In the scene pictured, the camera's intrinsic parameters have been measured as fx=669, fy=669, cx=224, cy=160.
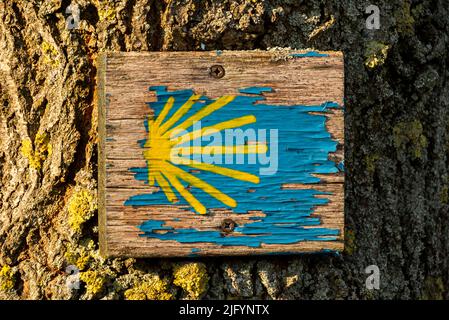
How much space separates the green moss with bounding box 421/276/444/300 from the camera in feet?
7.39

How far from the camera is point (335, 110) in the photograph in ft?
6.30

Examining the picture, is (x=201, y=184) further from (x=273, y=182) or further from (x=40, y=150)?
(x=40, y=150)

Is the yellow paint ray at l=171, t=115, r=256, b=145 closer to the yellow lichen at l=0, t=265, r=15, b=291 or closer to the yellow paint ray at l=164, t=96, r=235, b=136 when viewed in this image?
the yellow paint ray at l=164, t=96, r=235, b=136

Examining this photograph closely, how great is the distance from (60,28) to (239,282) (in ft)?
3.03

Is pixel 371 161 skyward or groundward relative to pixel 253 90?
groundward

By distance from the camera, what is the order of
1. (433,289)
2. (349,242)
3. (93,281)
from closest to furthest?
1. (93,281)
2. (349,242)
3. (433,289)

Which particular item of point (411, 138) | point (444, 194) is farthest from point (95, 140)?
point (444, 194)

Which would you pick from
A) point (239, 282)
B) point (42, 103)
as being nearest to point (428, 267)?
point (239, 282)

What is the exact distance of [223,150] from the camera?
189 cm

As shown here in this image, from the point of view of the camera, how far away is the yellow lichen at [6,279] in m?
2.01

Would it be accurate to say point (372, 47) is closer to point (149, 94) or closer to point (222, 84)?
point (222, 84)

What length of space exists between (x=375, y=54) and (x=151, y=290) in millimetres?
1003

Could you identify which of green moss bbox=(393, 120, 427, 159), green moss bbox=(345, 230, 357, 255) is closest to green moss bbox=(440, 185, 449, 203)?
green moss bbox=(393, 120, 427, 159)

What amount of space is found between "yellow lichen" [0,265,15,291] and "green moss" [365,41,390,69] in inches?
50.0
